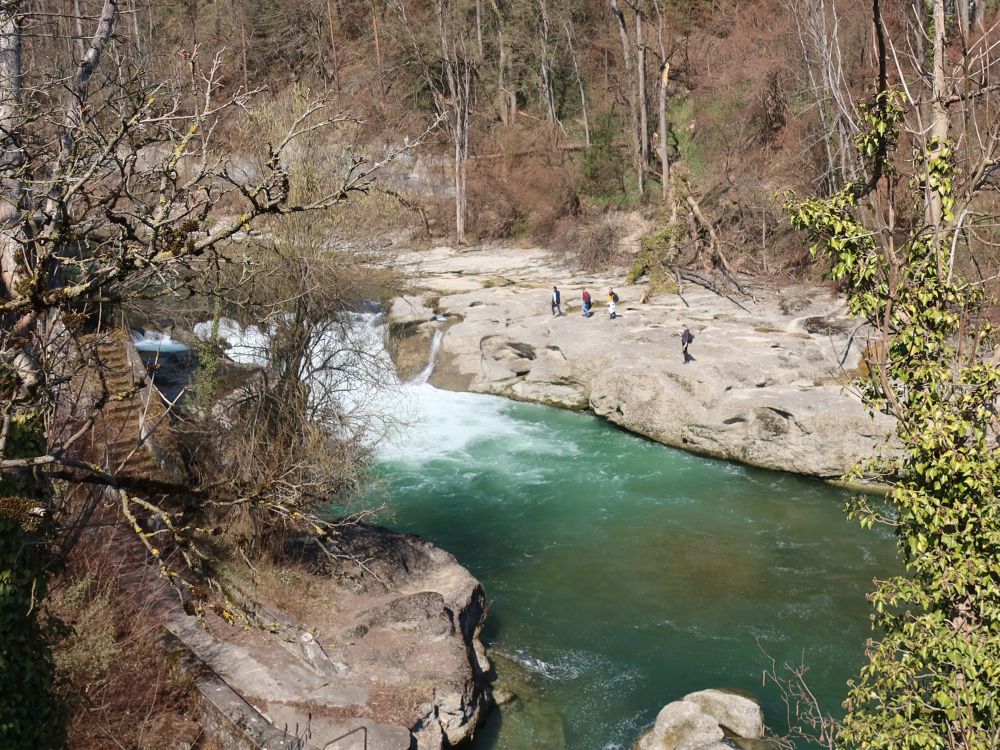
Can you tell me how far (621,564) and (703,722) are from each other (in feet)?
16.4

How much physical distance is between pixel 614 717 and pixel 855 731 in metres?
4.33

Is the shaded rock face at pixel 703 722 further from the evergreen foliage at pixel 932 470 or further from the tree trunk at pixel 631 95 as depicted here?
the tree trunk at pixel 631 95

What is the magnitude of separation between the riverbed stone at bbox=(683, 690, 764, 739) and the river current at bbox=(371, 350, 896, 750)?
544mm

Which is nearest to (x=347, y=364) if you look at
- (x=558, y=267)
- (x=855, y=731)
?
(x=855, y=731)

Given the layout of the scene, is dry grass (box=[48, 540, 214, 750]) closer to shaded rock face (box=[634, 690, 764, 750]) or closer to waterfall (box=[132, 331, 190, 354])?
shaded rock face (box=[634, 690, 764, 750])

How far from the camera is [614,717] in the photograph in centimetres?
1166

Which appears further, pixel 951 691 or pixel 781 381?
pixel 781 381

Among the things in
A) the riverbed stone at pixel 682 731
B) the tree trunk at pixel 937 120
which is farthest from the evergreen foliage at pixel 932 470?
the riverbed stone at pixel 682 731

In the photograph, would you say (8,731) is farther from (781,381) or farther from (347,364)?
(781,381)

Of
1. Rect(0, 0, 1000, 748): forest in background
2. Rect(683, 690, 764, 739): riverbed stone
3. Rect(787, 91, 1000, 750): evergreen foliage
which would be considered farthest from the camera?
Rect(683, 690, 764, 739): riverbed stone

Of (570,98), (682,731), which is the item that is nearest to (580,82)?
(570,98)

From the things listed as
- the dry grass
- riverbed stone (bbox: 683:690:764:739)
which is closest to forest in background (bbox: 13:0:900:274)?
riverbed stone (bbox: 683:690:764:739)

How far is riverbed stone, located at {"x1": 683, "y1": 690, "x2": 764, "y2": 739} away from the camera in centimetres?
1111

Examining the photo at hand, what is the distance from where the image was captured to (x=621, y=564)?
1577 centimetres
